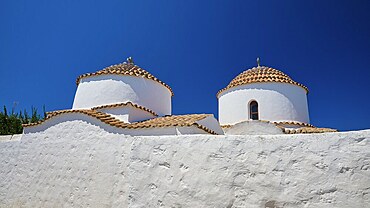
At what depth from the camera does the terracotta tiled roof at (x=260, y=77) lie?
12.0m

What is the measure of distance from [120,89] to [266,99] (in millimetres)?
6235

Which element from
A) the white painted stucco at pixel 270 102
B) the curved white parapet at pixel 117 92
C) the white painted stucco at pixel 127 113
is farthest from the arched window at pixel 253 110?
the white painted stucco at pixel 127 113

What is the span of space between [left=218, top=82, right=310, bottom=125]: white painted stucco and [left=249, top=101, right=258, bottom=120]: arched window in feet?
0.76

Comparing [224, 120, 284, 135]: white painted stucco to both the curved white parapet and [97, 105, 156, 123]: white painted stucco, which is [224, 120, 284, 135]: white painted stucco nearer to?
the curved white parapet

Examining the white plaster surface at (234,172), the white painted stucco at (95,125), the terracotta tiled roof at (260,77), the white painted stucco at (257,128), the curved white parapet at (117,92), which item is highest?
the terracotta tiled roof at (260,77)

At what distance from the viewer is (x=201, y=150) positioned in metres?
4.06

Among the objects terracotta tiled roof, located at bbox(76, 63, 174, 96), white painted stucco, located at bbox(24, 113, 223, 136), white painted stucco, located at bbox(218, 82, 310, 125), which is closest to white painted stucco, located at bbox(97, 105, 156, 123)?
white painted stucco, located at bbox(24, 113, 223, 136)

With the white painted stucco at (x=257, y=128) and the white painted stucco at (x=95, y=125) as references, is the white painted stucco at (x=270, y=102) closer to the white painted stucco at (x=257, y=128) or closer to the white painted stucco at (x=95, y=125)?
the white painted stucco at (x=257, y=128)

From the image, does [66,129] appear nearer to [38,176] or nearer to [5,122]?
[38,176]

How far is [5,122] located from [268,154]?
1548 cm

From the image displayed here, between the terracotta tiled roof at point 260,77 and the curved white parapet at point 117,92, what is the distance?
4.21 metres

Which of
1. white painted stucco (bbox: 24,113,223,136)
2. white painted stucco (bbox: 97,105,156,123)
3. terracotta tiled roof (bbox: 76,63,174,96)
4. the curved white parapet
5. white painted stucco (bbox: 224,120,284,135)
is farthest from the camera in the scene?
terracotta tiled roof (bbox: 76,63,174,96)

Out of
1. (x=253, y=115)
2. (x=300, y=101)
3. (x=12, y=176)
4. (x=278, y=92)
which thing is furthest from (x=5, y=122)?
(x=300, y=101)

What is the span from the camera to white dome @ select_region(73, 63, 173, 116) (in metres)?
9.40
